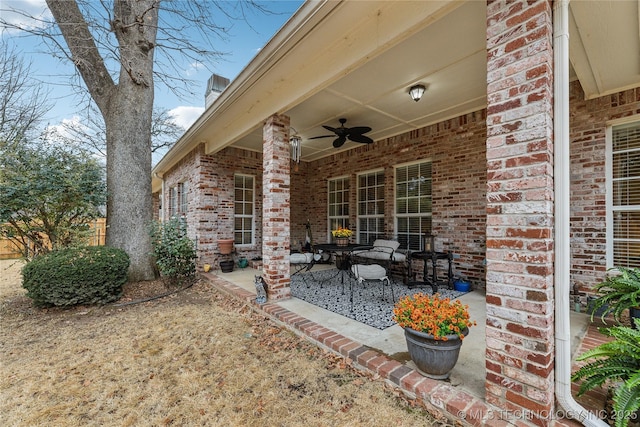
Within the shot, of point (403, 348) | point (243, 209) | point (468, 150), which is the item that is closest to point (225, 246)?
point (243, 209)

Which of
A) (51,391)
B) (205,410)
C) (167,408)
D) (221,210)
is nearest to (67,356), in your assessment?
(51,391)

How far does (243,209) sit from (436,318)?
5.79m

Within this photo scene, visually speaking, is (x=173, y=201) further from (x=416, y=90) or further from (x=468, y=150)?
(x=468, y=150)

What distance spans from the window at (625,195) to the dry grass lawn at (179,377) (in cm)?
335

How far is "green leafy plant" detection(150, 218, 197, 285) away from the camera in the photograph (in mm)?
4984

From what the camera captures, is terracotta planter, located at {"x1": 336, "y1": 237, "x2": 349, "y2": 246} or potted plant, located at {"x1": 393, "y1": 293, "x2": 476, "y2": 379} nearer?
potted plant, located at {"x1": 393, "y1": 293, "x2": 476, "y2": 379}

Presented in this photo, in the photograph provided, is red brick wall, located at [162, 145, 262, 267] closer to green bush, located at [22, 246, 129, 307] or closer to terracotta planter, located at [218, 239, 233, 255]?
terracotta planter, located at [218, 239, 233, 255]

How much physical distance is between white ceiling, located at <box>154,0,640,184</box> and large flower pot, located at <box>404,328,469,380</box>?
7.89 ft

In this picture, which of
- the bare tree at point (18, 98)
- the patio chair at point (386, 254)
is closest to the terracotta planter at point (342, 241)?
the patio chair at point (386, 254)

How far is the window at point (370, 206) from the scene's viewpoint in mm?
6094

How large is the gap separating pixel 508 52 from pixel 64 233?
634 cm

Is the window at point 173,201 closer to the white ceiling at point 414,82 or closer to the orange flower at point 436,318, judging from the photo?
the white ceiling at point 414,82

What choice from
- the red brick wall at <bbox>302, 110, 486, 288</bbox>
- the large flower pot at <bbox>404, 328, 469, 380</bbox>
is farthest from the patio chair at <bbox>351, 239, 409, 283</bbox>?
the large flower pot at <bbox>404, 328, 469, 380</bbox>

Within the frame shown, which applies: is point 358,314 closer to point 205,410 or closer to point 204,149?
point 205,410
